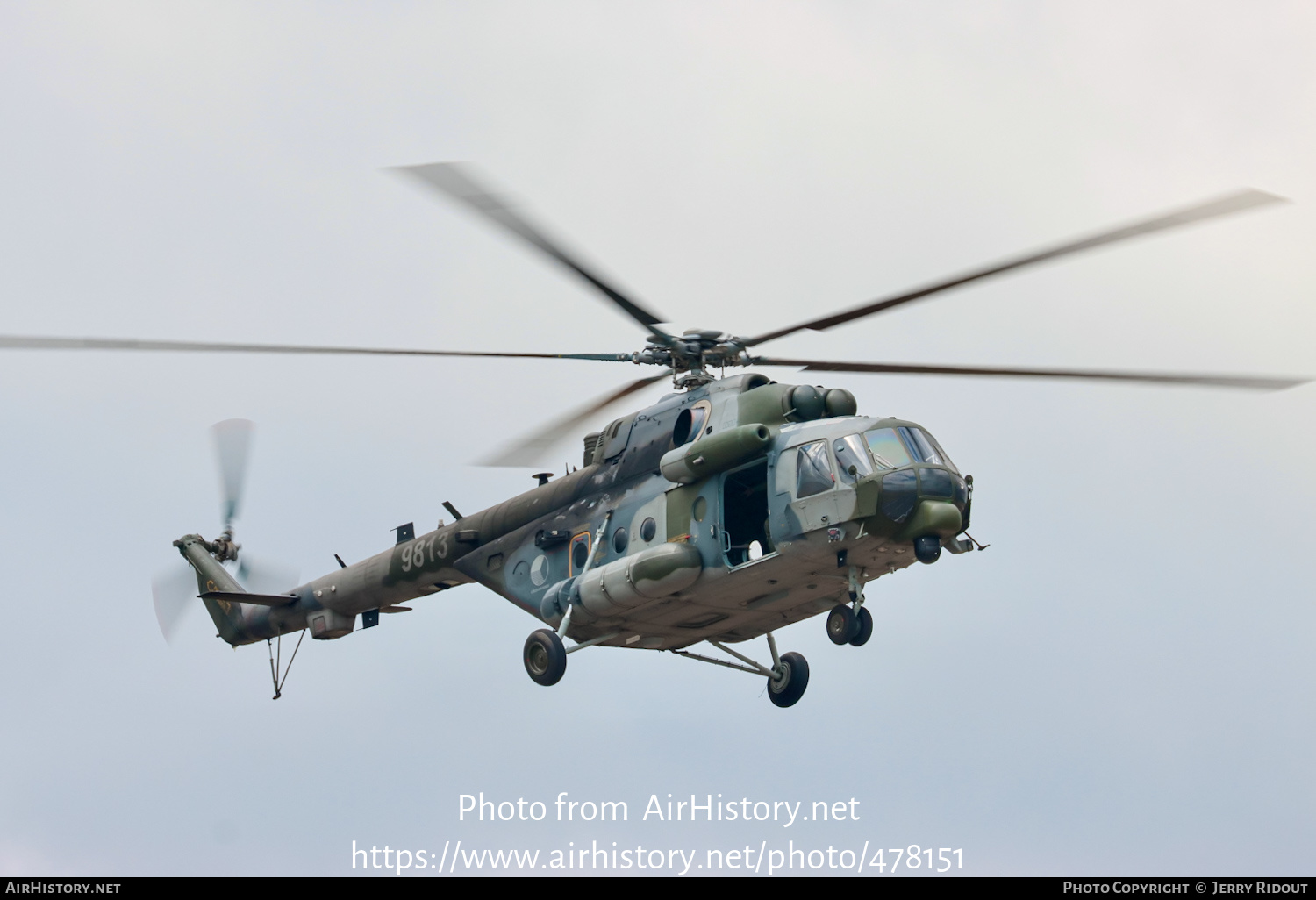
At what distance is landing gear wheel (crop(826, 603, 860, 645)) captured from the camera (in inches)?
833

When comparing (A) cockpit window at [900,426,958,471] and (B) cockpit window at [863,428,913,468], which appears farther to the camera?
(A) cockpit window at [900,426,958,471]

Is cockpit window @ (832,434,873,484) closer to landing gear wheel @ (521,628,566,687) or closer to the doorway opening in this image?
the doorway opening

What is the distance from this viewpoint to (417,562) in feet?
86.2

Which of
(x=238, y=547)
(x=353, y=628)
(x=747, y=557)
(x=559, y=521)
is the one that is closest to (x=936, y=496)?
(x=747, y=557)

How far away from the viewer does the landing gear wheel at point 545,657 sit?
893 inches

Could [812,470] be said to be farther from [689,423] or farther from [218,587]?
[218,587]

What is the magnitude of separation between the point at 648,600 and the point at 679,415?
3016 mm

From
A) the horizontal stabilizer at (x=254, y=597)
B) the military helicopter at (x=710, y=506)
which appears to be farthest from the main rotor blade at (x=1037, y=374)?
the horizontal stabilizer at (x=254, y=597)

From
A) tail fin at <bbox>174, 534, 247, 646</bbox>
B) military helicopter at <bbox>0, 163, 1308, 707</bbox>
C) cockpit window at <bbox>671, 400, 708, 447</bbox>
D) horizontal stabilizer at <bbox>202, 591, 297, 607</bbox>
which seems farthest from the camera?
tail fin at <bbox>174, 534, 247, 646</bbox>

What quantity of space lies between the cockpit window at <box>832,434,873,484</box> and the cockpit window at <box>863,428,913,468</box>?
5.2 inches

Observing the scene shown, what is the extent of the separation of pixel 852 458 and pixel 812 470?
0.62m

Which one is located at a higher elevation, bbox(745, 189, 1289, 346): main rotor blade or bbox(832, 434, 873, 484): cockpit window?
bbox(745, 189, 1289, 346): main rotor blade

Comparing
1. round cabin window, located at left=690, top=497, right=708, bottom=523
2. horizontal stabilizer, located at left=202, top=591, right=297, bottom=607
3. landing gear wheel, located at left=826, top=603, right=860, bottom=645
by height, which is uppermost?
round cabin window, located at left=690, top=497, right=708, bottom=523

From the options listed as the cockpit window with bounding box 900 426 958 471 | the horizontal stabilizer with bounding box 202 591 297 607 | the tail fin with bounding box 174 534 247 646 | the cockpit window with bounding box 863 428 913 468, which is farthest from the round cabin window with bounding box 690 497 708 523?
the tail fin with bounding box 174 534 247 646
